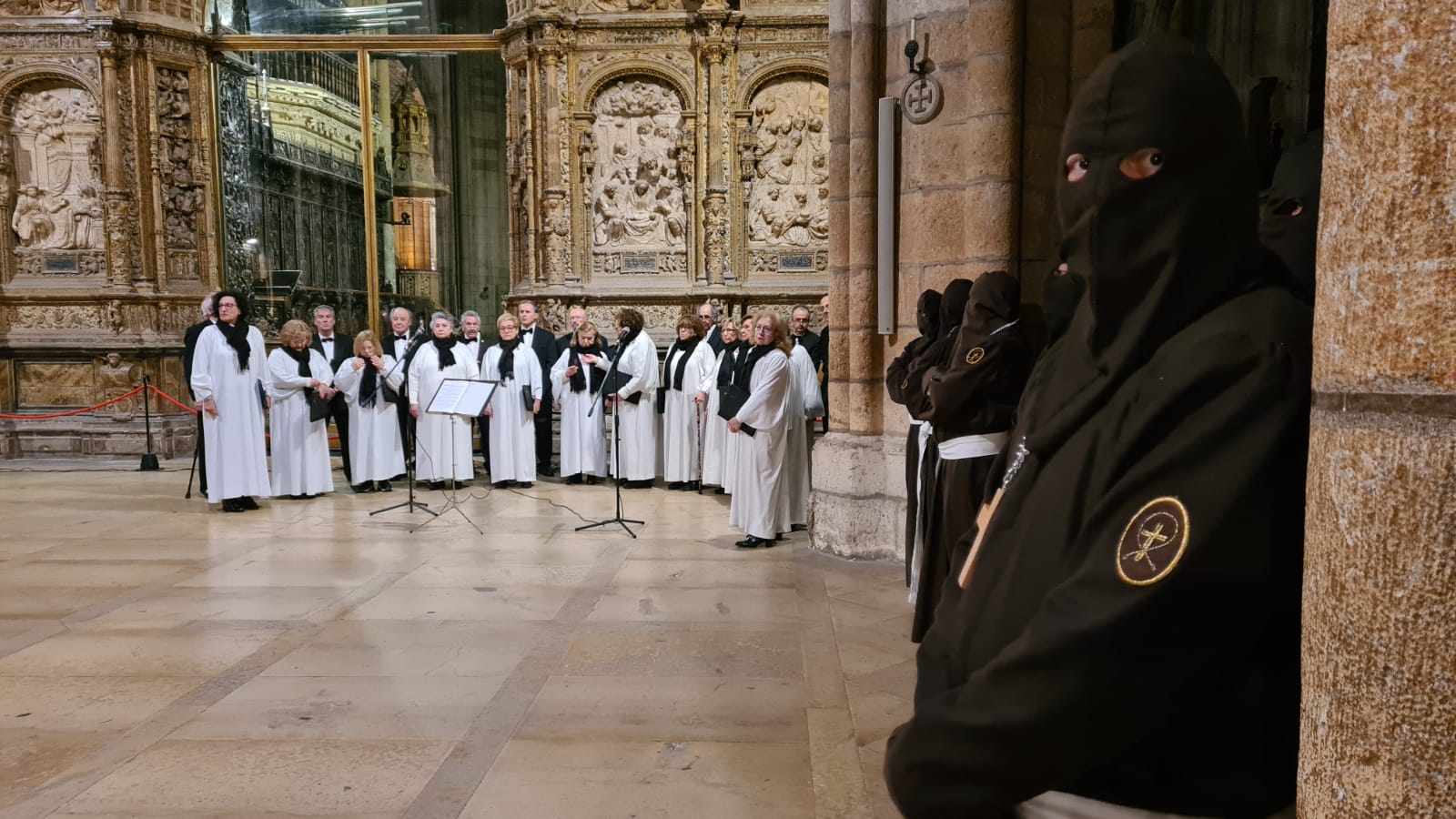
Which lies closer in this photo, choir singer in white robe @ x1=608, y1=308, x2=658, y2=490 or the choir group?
the choir group

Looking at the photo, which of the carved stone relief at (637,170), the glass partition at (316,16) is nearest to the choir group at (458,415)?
the carved stone relief at (637,170)

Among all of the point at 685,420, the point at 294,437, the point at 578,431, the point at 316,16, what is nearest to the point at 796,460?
the point at 685,420

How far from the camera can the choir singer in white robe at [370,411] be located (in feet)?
34.7

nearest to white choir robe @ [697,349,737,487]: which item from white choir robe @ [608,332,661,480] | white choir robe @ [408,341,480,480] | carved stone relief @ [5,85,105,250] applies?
white choir robe @ [608,332,661,480]

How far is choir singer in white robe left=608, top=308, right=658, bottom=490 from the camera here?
35.2 feet

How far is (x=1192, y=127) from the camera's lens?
122 centimetres

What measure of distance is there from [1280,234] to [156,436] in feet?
46.8

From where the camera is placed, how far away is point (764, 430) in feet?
24.4

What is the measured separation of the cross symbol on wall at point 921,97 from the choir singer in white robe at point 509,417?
604cm

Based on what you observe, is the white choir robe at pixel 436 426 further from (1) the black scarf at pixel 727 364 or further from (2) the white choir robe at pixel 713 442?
(1) the black scarf at pixel 727 364

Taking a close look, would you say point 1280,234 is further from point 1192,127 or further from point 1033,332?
point 1033,332

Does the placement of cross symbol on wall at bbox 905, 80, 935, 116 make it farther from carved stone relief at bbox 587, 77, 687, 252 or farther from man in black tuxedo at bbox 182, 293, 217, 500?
man in black tuxedo at bbox 182, 293, 217, 500

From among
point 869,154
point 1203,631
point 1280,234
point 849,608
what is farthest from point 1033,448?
point 869,154

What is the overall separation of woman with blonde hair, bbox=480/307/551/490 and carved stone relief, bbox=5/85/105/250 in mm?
6757
